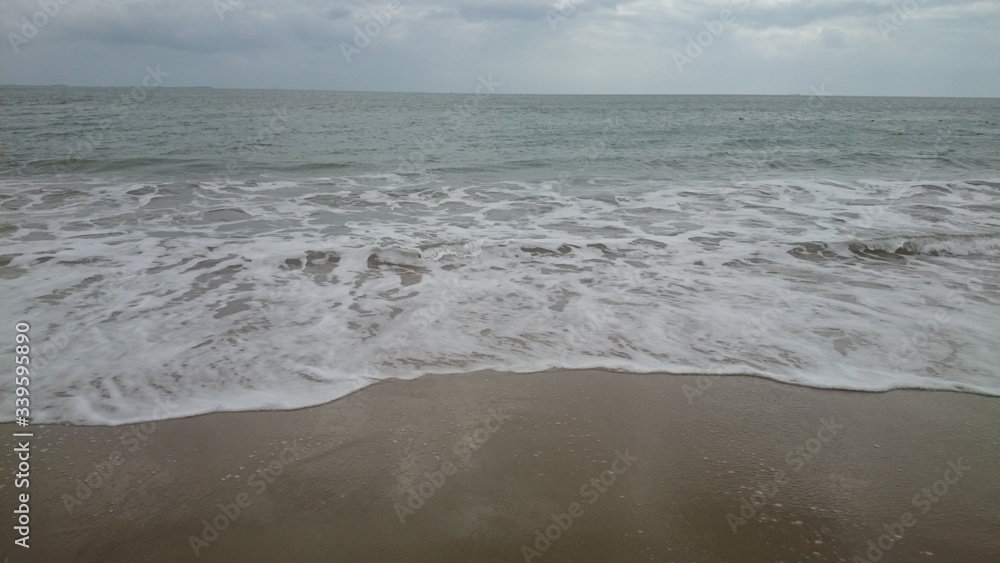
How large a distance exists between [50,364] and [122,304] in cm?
153

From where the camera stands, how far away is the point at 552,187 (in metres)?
14.5

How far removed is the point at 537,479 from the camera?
10.4ft

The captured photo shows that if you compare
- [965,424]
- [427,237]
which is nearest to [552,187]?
[427,237]
